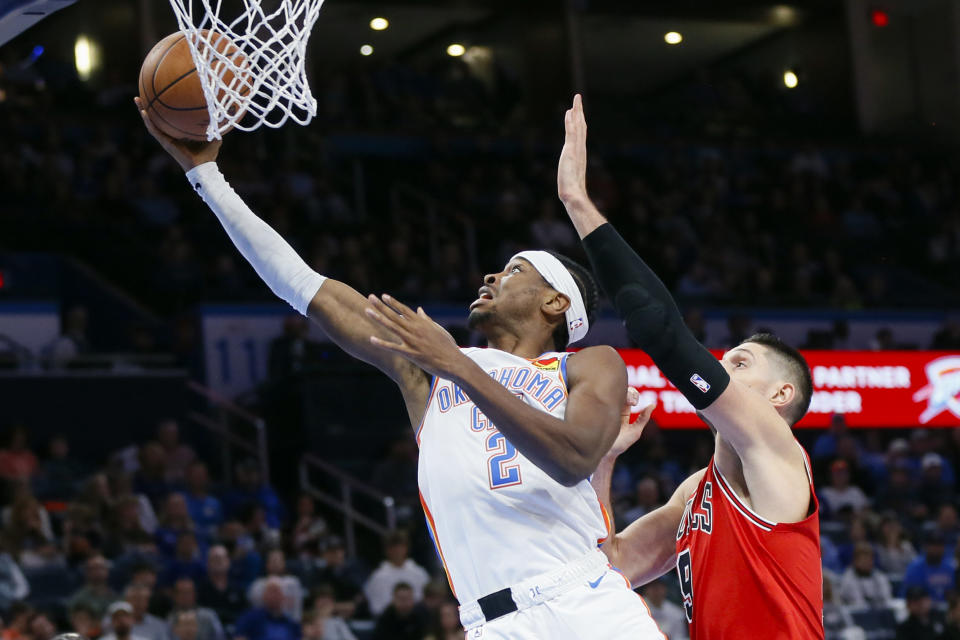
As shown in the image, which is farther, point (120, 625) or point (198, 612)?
point (198, 612)

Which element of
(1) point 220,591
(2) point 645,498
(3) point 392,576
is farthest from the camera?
(2) point 645,498

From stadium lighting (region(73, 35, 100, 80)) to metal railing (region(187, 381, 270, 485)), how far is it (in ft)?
26.8

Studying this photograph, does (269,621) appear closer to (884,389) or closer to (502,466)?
(502,466)

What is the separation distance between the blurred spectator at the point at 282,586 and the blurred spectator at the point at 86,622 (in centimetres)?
141

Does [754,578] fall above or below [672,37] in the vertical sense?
below

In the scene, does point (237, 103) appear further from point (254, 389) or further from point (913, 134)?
point (913, 134)

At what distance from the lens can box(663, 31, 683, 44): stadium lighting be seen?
83.4ft

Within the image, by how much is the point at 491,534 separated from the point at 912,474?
12.5 metres

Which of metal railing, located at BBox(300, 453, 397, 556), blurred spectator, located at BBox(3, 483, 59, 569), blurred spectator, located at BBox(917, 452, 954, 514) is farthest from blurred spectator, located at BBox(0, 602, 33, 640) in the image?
blurred spectator, located at BBox(917, 452, 954, 514)

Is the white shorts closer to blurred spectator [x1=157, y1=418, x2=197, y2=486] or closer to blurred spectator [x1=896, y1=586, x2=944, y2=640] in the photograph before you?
blurred spectator [x1=896, y1=586, x2=944, y2=640]

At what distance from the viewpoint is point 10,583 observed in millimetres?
9508

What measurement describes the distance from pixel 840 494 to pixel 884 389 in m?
1.91

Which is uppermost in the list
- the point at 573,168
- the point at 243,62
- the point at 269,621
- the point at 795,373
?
the point at 243,62

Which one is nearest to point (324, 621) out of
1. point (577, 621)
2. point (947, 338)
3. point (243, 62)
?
point (243, 62)
